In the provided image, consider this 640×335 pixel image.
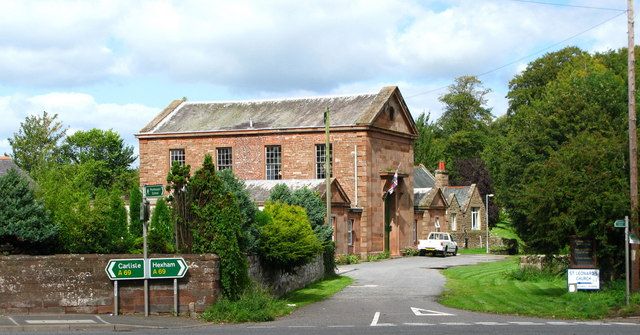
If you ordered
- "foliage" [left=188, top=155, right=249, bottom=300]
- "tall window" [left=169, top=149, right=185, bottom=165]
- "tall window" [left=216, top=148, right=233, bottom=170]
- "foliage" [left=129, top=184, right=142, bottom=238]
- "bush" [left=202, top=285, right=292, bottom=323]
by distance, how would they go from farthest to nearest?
A: "tall window" [left=169, top=149, right=185, bottom=165] → "tall window" [left=216, top=148, right=233, bottom=170] → "foliage" [left=129, top=184, right=142, bottom=238] → "foliage" [left=188, top=155, right=249, bottom=300] → "bush" [left=202, top=285, right=292, bottom=323]

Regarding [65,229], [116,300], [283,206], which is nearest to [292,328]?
[116,300]

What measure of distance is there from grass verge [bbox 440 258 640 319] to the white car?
19.2 meters

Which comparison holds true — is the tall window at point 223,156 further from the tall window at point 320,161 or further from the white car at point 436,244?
the white car at point 436,244

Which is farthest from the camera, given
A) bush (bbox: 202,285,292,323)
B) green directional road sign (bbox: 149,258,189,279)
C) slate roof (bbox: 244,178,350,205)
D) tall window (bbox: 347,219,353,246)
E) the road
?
tall window (bbox: 347,219,353,246)

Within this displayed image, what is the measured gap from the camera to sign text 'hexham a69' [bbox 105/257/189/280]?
22.2 metres

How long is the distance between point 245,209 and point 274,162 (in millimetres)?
32105

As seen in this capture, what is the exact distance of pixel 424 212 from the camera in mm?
66312

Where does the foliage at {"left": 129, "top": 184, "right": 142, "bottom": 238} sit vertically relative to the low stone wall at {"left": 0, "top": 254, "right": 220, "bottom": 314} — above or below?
above

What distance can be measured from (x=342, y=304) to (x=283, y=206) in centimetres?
402

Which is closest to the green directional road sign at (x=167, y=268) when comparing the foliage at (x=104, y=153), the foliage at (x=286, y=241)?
the foliage at (x=286, y=241)

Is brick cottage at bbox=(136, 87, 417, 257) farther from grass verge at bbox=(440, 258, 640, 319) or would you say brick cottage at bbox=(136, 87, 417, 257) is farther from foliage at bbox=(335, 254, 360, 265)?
grass verge at bbox=(440, 258, 640, 319)

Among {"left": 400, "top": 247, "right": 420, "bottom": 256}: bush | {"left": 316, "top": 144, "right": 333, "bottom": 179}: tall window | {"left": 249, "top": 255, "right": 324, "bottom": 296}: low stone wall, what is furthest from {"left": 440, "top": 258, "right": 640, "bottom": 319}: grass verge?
{"left": 400, "top": 247, "right": 420, "bottom": 256}: bush

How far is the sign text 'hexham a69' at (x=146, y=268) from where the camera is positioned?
2216 cm

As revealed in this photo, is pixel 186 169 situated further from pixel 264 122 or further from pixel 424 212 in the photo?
pixel 424 212
